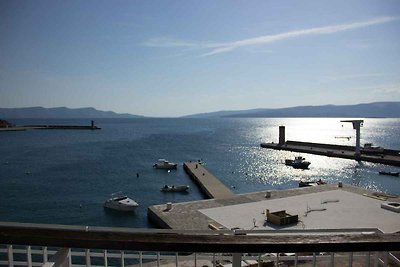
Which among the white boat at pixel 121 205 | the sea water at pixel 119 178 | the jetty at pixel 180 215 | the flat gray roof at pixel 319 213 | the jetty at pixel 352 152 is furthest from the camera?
the jetty at pixel 352 152

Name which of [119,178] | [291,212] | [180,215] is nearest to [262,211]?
[291,212]

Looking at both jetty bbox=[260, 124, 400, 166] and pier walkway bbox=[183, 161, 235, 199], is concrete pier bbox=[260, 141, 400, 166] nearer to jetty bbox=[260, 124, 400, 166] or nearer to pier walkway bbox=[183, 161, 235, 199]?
jetty bbox=[260, 124, 400, 166]

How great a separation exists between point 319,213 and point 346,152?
4371 cm

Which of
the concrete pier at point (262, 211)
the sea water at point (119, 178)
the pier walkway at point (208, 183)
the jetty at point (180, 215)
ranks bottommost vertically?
the sea water at point (119, 178)

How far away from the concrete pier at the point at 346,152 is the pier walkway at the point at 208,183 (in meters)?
25.4

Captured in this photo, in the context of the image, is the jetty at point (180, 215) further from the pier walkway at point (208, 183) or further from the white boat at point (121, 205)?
the white boat at point (121, 205)

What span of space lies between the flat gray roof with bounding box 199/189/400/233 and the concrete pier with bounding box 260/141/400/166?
31.8 metres

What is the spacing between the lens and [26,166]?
159 ft

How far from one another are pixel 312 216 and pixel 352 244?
1745cm

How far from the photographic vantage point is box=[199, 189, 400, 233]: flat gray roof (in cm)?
1648

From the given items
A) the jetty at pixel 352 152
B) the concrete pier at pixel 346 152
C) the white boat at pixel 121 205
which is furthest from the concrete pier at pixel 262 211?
the jetty at pixel 352 152

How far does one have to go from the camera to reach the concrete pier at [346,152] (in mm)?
50106

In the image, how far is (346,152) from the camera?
58.2m

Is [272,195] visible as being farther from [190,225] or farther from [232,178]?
[232,178]
